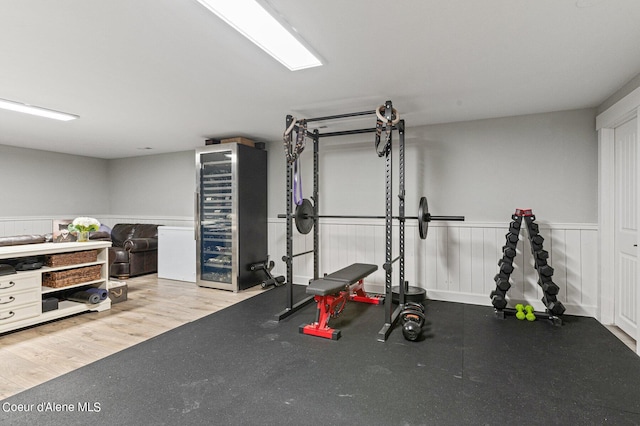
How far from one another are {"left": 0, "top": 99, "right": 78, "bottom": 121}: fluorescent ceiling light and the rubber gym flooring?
2.78 meters

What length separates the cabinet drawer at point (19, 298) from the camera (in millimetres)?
3027

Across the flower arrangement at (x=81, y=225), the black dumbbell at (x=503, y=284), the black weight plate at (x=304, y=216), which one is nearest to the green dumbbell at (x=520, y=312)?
the black dumbbell at (x=503, y=284)

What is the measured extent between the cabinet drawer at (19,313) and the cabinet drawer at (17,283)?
0.56 ft

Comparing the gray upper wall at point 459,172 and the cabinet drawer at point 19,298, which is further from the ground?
the gray upper wall at point 459,172

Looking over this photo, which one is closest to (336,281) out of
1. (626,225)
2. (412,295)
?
(412,295)

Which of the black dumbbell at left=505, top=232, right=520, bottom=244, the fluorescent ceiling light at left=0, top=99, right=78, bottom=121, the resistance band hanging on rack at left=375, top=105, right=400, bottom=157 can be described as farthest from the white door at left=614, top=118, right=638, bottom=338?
the fluorescent ceiling light at left=0, top=99, right=78, bottom=121

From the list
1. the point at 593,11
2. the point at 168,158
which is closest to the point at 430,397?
the point at 593,11

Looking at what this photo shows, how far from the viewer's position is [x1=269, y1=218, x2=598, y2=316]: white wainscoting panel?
11.9ft

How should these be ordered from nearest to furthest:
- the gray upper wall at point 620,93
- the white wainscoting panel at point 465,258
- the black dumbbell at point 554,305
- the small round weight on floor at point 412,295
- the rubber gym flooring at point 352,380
Answer: the rubber gym flooring at point 352,380 → the gray upper wall at point 620,93 → the black dumbbell at point 554,305 → the white wainscoting panel at point 465,258 → the small round weight on floor at point 412,295

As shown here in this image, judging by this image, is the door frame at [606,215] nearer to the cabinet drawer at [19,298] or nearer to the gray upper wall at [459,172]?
the gray upper wall at [459,172]

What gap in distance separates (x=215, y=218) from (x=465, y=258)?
3.53m

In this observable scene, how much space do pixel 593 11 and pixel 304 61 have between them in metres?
1.73

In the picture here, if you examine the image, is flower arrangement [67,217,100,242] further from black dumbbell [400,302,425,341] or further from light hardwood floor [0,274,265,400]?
black dumbbell [400,302,425,341]

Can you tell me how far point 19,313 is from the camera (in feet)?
10.3
